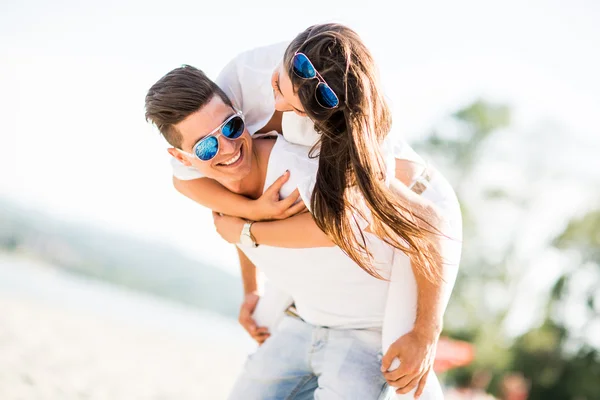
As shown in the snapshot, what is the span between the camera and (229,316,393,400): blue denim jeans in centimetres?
289

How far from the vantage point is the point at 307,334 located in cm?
321

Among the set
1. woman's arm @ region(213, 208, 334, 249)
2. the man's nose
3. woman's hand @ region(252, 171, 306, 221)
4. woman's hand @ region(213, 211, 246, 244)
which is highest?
the man's nose

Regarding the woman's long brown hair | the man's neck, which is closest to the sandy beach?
the man's neck

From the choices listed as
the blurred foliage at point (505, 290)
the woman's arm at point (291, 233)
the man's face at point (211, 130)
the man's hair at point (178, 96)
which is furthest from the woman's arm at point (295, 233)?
the blurred foliage at point (505, 290)

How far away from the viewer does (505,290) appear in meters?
22.2

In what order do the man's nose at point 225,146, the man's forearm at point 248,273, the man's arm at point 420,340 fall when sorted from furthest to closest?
the man's forearm at point 248,273
the man's nose at point 225,146
the man's arm at point 420,340

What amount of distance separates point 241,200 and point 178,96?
22.7 inches

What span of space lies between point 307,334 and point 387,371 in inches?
19.7

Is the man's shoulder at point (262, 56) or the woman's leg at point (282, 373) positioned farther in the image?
the man's shoulder at point (262, 56)

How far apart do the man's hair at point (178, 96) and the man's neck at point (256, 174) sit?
260 millimetres

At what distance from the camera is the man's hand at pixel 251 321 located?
12.3ft

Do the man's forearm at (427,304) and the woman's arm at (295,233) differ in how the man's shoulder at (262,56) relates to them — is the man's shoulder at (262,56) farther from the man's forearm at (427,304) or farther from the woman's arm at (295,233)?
the man's forearm at (427,304)

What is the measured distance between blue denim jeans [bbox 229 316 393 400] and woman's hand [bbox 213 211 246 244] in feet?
1.85

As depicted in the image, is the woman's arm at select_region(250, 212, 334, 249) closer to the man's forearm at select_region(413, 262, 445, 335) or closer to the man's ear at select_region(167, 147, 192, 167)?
the man's forearm at select_region(413, 262, 445, 335)
